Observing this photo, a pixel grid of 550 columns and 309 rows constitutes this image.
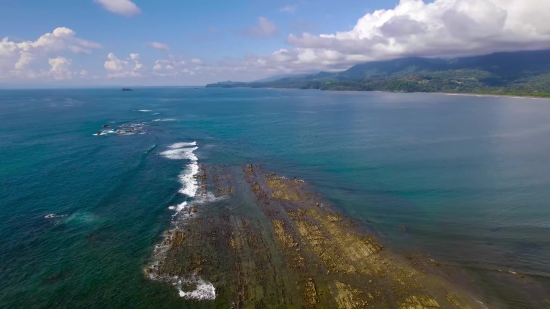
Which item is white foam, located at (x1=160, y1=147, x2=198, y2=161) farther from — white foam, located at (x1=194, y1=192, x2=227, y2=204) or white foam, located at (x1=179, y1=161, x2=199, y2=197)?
white foam, located at (x1=194, y1=192, x2=227, y2=204)

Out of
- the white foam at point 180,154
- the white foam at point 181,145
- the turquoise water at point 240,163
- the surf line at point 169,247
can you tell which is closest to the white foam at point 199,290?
the surf line at point 169,247

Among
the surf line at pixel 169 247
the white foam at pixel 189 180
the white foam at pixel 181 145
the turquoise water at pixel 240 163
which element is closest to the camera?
the surf line at pixel 169 247

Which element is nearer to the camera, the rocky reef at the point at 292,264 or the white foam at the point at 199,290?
the rocky reef at the point at 292,264

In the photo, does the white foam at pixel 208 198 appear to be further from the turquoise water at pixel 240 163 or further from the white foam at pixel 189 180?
the turquoise water at pixel 240 163

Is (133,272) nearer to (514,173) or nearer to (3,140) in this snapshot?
(514,173)

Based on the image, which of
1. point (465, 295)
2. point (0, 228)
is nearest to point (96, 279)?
point (0, 228)
